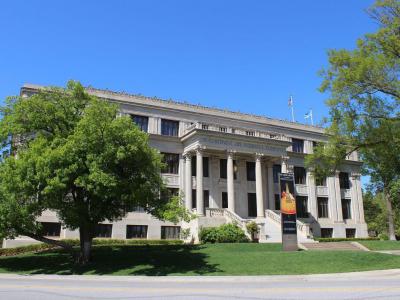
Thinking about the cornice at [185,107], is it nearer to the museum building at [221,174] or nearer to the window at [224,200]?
the museum building at [221,174]

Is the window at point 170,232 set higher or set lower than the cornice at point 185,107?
lower

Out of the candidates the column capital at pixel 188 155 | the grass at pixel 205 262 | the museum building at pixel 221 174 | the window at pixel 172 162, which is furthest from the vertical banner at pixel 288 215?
the window at pixel 172 162

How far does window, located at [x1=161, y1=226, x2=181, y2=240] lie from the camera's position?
40.4 m

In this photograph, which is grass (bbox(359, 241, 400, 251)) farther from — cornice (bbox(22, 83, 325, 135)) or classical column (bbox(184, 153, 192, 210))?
classical column (bbox(184, 153, 192, 210))

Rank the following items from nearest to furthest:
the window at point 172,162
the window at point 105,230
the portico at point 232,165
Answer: the window at point 105,230, the portico at point 232,165, the window at point 172,162

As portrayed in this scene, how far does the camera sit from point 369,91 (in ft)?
94.6

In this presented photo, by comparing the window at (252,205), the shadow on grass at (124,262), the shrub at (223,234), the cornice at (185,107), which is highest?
the cornice at (185,107)

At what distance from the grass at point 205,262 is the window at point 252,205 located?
14083 mm

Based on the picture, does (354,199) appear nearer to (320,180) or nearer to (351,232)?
(351,232)

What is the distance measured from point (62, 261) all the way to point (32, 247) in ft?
24.8

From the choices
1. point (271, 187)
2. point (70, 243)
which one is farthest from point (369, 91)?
point (70, 243)

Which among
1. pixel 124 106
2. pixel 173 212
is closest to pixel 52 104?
pixel 173 212

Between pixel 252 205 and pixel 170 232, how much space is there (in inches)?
388

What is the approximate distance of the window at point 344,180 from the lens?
53256mm
